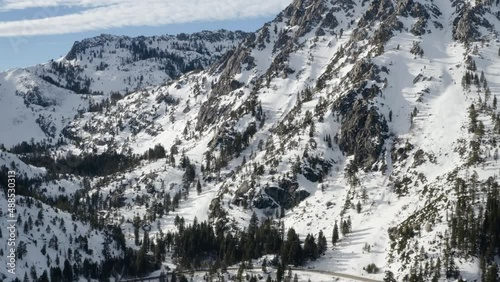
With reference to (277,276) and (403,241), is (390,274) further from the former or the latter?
(277,276)

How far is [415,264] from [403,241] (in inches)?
730

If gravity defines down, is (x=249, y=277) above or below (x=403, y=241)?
below

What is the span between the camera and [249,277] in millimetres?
198750

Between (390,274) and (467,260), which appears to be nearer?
(467,260)

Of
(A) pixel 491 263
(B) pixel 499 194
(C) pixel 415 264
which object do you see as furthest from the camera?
(B) pixel 499 194

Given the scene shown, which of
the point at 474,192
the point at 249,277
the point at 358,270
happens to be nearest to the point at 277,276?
the point at 249,277

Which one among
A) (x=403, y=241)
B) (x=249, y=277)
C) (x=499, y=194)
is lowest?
(x=249, y=277)

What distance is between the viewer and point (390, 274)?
7151 inches

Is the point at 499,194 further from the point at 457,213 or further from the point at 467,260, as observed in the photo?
the point at 467,260

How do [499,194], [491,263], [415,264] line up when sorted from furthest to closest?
1. [499,194]
2. [415,264]
3. [491,263]

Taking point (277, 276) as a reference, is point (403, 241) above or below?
above

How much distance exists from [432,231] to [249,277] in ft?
225

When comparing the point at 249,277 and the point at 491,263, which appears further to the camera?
the point at 249,277

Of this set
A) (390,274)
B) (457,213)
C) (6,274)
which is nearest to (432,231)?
(457,213)
